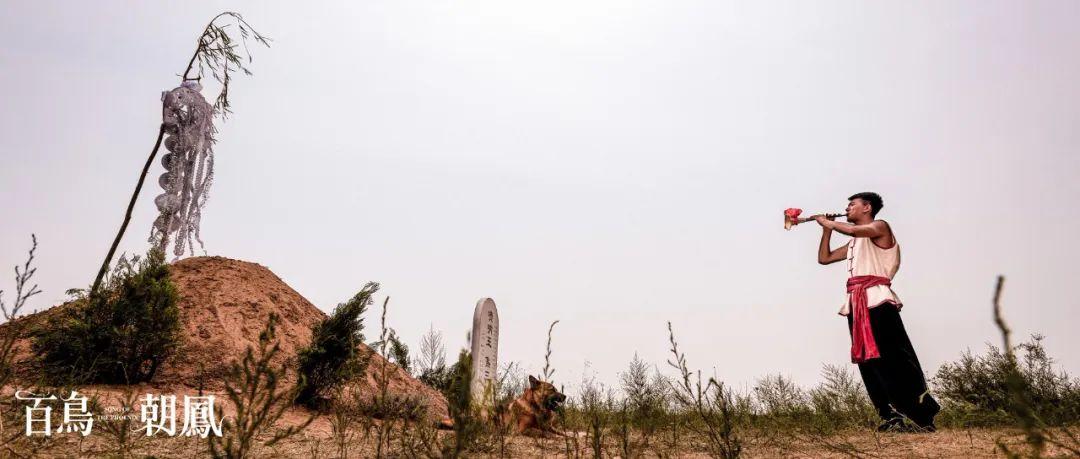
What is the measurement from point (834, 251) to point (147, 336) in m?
7.84

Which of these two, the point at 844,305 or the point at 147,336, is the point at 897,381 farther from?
the point at 147,336

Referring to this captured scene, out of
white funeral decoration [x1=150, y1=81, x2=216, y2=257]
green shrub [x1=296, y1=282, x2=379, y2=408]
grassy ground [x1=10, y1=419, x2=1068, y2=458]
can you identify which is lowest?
grassy ground [x1=10, y1=419, x2=1068, y2=458]

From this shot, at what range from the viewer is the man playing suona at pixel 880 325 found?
523cm

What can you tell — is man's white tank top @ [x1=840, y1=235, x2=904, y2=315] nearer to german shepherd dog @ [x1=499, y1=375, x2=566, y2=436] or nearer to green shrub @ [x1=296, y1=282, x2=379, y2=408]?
german shepherd dog @ [x1=499, y1=375, x2=566, y2=436]

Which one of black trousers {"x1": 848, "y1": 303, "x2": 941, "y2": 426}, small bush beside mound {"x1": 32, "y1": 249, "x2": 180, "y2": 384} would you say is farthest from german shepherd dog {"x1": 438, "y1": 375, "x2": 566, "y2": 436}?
small bush beside mound {"x1": 32, "y1": 249, "x2": 180, "y2": 384}

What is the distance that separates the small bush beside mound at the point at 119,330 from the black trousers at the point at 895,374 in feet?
25.7

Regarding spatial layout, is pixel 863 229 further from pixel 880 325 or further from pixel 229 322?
pixel 229 322

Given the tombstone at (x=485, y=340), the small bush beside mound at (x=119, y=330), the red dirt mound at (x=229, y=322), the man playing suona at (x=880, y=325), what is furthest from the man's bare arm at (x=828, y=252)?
the small bush beside mound at (x=119, y=330)

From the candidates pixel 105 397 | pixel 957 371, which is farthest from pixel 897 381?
pixel 105 397

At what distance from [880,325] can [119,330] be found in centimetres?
811

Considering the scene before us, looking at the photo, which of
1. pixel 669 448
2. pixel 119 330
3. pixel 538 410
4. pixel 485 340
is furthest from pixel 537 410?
pixel 119 330

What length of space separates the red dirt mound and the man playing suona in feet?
16.4

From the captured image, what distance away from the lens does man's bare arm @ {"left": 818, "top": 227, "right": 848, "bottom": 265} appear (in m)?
6.08

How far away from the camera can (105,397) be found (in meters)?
6.51
